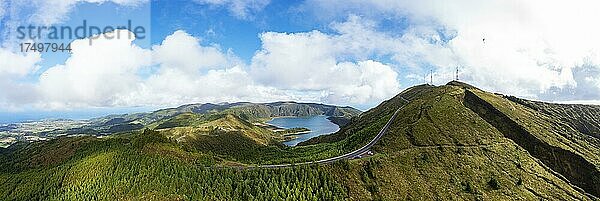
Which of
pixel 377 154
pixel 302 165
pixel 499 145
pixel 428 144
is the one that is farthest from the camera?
pixel 499 145

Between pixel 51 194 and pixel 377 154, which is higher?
pixel 377 154

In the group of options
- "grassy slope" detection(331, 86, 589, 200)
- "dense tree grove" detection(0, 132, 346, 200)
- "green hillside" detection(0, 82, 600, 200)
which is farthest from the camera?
"grassy slope" detection(331, 86, 589, 200)

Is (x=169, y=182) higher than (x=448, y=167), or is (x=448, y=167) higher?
(x=448, y=167)

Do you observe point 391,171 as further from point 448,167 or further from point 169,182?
point 169,182

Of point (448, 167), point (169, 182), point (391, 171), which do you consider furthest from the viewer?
point (448, 167)

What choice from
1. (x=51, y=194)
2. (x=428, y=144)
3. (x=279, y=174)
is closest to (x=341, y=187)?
(x=279, y=174)

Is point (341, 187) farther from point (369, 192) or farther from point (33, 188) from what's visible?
point (33, 188)

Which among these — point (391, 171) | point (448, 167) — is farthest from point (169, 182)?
point (448, 167)

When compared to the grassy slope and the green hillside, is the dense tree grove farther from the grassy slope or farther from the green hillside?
the grassy slope

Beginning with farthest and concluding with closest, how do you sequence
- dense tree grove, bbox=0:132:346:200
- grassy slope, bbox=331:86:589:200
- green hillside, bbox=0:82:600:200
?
grassy slope, bbox=331:86:589:200 → green hillside, bbox=0:82:600:200 → dense tree grove, bbox=0:132:346:200

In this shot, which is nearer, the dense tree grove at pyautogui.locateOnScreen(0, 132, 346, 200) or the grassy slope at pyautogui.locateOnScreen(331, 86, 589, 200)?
the dense tree grove at pyautogui.locateOnScreen(0, 132, 346, 200)

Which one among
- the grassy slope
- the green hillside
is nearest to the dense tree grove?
the green hillside
